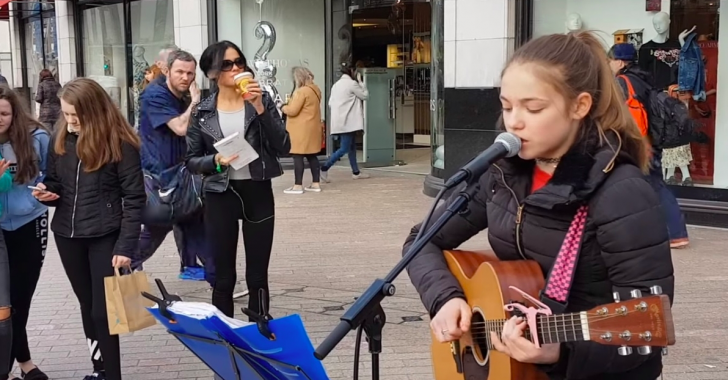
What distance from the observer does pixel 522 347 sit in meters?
2.15

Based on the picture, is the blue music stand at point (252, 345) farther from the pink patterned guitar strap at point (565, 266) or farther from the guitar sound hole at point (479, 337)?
the pink patterned guitar strap at point (565, 266)

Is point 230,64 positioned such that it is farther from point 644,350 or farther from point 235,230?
point 644,350

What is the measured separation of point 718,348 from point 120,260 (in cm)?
365

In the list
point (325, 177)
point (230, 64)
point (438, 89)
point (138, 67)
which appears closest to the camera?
point (230, 64)

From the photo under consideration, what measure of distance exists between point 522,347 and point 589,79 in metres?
0.77

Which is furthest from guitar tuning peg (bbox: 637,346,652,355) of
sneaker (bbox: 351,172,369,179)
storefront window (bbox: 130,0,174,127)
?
storefront window (bbox: 130,0,174,127)

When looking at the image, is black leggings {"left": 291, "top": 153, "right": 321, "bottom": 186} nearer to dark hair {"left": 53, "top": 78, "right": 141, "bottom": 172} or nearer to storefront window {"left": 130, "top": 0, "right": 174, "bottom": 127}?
storefront window {"left": 130, "top": 0, "right": 174, "bottom": 127}

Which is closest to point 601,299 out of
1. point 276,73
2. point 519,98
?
point 519,98

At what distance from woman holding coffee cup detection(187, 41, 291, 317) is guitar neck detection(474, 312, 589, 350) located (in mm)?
2931

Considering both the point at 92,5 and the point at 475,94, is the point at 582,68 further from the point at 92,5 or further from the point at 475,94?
the point at 92,5

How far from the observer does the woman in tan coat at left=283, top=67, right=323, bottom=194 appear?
11.9 m

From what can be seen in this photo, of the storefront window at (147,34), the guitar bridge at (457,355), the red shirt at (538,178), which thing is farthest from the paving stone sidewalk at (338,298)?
the storefront window at (147,34)

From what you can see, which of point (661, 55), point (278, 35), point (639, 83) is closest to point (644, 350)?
point (639, 83)

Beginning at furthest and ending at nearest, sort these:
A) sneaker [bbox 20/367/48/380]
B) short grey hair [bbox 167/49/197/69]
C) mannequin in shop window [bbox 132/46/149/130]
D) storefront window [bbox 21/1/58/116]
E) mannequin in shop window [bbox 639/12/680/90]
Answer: storefront window [bbox 21/1/58/116]
mannequin in shop window [bbox 132/46/149/130]
mannequin in shop window [bbox 639/12/680/90]
short grey hair [bbox 167/49/197/69]
sneaker [bbox 20/367/48/380]
